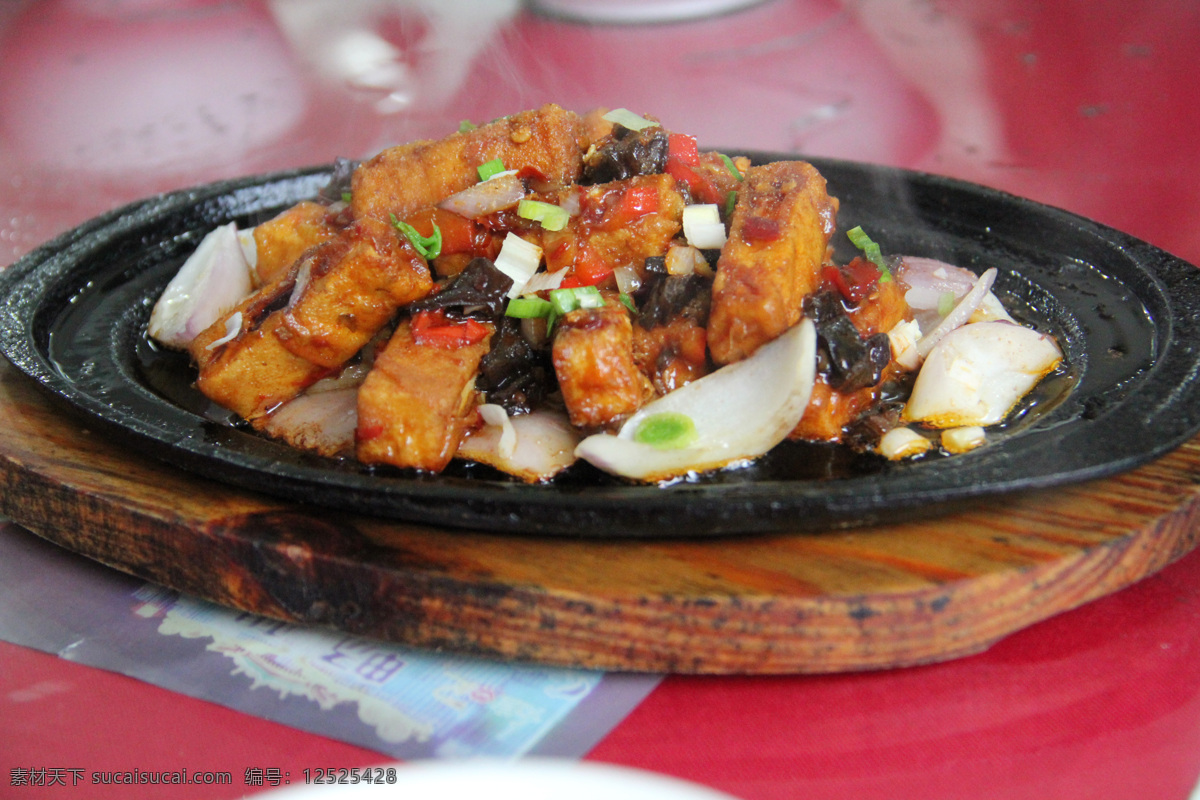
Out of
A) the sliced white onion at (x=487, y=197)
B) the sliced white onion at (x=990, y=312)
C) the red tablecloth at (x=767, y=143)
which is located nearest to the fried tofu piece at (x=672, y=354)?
the sliced white onion at (x=487, y=197)

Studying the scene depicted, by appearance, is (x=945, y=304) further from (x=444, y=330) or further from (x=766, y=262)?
(x=444, y=330)

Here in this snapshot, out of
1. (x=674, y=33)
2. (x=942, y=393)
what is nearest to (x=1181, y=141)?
(x=674, y=33)

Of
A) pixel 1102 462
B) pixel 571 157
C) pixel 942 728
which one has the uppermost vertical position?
→ pixel 571 157

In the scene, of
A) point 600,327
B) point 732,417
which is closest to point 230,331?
point 600,327

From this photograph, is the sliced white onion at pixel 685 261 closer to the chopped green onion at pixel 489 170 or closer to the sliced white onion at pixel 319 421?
the chopped green onion at pixel 489 170

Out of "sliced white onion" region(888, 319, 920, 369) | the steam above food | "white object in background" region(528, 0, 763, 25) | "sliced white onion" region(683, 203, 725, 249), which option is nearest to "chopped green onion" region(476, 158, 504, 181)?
the steam above food

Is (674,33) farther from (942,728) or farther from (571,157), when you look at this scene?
(942,728)

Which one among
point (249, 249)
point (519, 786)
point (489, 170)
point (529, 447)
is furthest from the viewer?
point (249, 249)

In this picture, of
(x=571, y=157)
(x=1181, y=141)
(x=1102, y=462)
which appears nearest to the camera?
(x=1102, y=462)
